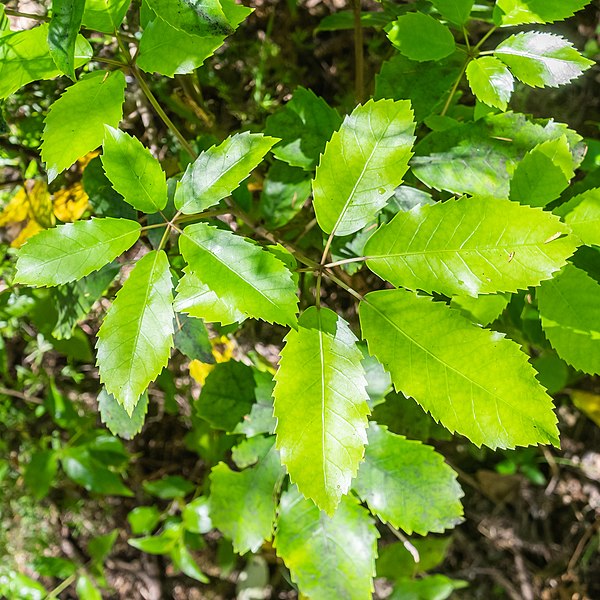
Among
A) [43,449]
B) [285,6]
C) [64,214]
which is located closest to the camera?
[64,214]

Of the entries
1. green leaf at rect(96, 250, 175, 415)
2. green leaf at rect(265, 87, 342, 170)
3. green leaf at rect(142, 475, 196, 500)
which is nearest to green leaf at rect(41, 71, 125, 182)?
green leaf at rect(96, 250, 175, 415)

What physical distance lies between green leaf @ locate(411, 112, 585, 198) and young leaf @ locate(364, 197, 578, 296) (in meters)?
0.28

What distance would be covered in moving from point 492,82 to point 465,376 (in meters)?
0.56

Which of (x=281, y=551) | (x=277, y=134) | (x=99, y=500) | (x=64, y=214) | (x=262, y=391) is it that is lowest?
(x=99, y=500)

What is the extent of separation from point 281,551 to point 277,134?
34.7 inches

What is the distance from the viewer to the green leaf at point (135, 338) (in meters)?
0.93

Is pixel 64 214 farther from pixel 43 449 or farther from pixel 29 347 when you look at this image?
pixel 43 449

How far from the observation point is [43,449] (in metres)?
2.08

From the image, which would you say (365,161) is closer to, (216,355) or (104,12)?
(104,12)

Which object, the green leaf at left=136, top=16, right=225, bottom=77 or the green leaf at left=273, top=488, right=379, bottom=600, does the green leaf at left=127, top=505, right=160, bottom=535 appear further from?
the green leaf at left=136, top=16, right=225, bottom=77

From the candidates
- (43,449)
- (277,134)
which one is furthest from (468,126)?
(43,449)

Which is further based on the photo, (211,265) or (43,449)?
(43,449)

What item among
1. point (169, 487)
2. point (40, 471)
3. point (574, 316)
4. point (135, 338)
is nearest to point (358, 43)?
point (574, 316)

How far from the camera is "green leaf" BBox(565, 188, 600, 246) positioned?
3.54ft
